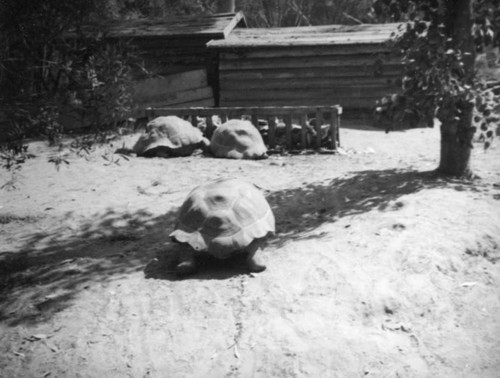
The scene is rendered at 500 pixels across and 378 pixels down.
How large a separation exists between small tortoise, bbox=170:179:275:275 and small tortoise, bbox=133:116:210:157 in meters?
4.52

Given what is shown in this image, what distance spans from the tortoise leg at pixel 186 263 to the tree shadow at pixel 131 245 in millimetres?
80

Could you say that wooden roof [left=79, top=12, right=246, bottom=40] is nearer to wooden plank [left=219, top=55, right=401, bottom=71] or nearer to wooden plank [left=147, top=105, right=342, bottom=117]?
wooden plank [left=219, top=55, right=401, bottom=71]

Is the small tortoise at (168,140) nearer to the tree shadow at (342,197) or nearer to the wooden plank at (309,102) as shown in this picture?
the tree shadow at (342,197)

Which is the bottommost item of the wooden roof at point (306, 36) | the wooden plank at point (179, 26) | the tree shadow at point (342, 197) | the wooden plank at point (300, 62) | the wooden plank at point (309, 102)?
the tree shadow at point (342, 197)

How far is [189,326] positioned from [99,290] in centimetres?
106

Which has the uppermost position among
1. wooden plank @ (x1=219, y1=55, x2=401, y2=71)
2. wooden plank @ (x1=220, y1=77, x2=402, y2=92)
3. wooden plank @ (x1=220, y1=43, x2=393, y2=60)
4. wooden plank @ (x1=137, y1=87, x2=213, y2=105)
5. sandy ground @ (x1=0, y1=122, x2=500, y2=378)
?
wooden plank @ (x1=220, y1=43, x2=393, y2=60)

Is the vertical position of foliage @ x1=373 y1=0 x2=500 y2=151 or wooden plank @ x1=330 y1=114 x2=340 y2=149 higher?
foliage @ x1=373 y1=0 x2=500 y2=151

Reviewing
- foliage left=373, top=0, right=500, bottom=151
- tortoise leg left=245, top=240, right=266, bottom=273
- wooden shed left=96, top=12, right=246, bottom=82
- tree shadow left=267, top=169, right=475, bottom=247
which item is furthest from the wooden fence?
tortoise leg left=245, top=240, right=266, bottom=273

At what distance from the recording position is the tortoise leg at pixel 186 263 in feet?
15.9

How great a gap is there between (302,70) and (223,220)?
9.34m

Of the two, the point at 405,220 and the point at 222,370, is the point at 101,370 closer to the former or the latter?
the point at 222,370

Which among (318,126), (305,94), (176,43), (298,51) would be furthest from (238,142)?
(176,43)

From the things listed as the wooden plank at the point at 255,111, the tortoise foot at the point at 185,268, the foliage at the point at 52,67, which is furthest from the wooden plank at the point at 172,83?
the tortoise foot at the point at 185,268

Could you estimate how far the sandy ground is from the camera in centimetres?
384
